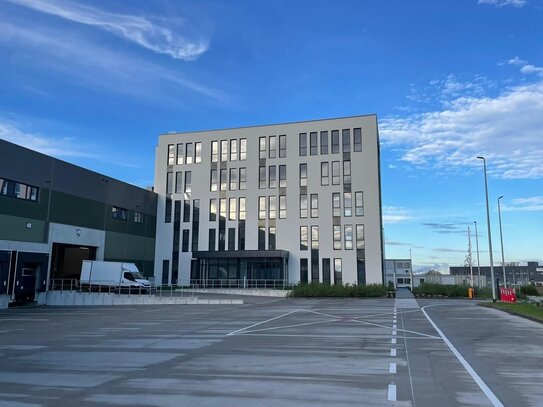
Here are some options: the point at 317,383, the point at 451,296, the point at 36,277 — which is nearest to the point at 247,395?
the point at 317,383

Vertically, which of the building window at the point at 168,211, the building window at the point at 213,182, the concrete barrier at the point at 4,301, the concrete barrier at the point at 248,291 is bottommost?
the concrete barrier at the point at 4,301

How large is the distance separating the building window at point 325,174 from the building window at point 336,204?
65.5 inches

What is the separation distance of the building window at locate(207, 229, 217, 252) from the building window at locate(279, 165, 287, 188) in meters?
9.61

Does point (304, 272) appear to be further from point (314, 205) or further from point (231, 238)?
point (231, 238)

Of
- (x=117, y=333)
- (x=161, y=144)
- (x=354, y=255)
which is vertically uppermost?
(x=161, y=144)

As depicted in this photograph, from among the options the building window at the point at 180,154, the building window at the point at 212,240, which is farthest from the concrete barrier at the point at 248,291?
the building window at the point at 180,154

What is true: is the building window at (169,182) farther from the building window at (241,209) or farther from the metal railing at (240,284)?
the metal railing at (240,284)

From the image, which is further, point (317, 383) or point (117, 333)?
point (117, 333)

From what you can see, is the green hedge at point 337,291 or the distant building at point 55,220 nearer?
the distant building at point 55,220

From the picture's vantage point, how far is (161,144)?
60.0m

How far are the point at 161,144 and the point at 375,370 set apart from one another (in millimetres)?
54260

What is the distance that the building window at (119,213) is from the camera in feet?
150

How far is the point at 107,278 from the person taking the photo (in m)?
38.7

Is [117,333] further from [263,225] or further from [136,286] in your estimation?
[263,225]
